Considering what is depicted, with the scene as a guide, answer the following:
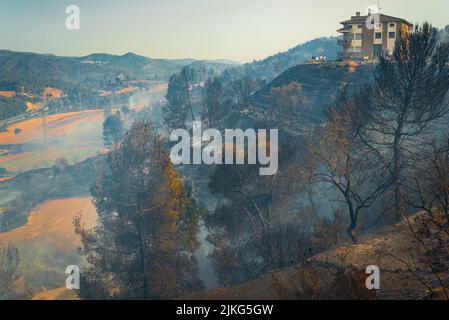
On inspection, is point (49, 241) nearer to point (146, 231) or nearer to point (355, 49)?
point (146, 231)

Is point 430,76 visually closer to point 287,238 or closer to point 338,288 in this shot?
point 287,238

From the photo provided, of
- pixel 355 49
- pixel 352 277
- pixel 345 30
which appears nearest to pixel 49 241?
pixel 352 277

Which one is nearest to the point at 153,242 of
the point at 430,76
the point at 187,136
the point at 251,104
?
the point at 430,76

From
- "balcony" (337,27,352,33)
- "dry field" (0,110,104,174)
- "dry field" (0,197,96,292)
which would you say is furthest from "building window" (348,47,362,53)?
"dry field" (0,110,104,174)

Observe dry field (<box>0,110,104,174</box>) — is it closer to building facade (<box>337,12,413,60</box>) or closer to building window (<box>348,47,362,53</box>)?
building window (<box>348,47,362,53</box>)

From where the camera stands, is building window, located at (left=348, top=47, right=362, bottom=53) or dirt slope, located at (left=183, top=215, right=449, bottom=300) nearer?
dirt slope, located at (left=183, top=215, right=449, bottom=300)

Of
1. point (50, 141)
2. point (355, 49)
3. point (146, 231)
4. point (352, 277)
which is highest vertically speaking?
point (355, 49)

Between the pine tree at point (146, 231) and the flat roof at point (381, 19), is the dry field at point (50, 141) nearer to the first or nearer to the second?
the flat roof at point (381, 19)

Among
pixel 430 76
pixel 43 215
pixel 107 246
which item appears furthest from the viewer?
pixel 43 215
